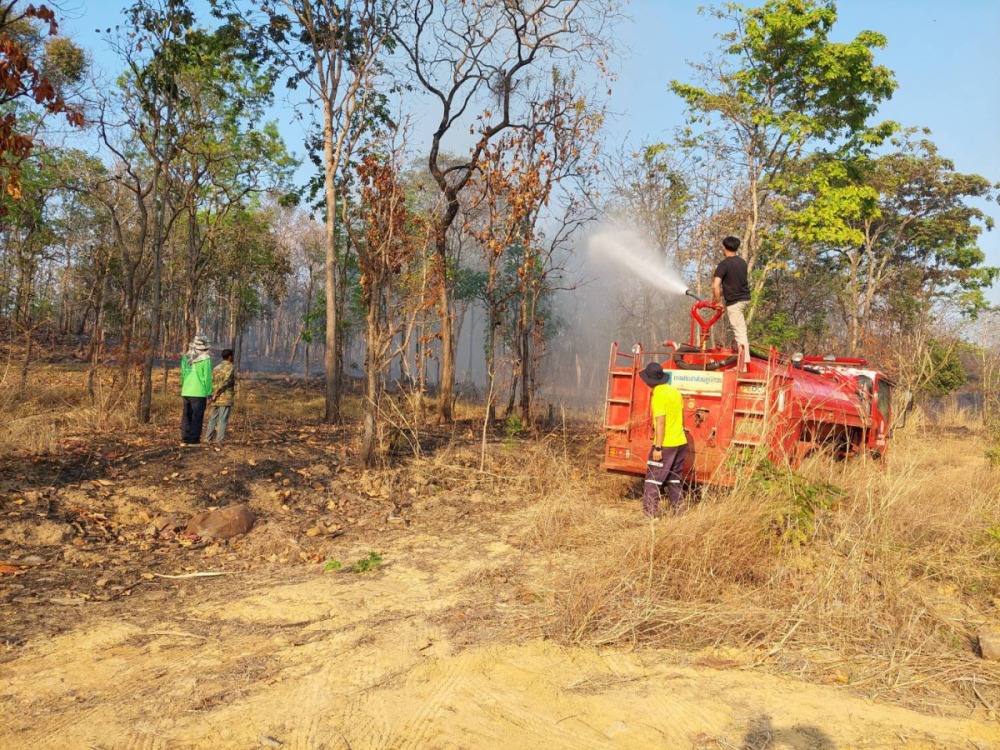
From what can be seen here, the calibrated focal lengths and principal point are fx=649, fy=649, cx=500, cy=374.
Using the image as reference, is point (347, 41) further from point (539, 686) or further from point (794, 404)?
point (539, 686)

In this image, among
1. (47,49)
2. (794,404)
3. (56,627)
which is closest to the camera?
(56,627)

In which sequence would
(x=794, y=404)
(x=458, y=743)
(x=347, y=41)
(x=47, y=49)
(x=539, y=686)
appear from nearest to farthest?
(x=458, y=743) → (x=539, y=686) → (x=794, y=404) → (x=347, y=41) → (x=47, y=49)

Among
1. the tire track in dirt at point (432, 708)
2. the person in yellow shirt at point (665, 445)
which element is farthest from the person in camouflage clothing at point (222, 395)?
the tire track in dirt at point (432, 708)

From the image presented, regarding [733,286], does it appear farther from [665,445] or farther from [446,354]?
[446,354]

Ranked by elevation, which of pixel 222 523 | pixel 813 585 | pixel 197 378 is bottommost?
pixel 222 523

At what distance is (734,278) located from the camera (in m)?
7.86

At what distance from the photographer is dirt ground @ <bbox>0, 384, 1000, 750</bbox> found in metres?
3.38

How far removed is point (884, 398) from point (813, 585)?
543 centimetres

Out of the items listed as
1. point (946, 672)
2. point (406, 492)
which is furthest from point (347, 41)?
point (946, 672)

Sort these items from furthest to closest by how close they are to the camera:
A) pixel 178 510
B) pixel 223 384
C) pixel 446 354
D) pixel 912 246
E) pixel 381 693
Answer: pixel 912 246 → pixel 446 354 → pixel 223 384 → pixel 178 510 → pixel 381 693

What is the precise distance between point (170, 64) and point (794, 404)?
11828mm

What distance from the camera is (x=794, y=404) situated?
7.06 meters

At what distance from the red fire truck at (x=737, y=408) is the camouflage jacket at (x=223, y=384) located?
6030mm

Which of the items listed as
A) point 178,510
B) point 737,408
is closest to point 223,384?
point 178,510
